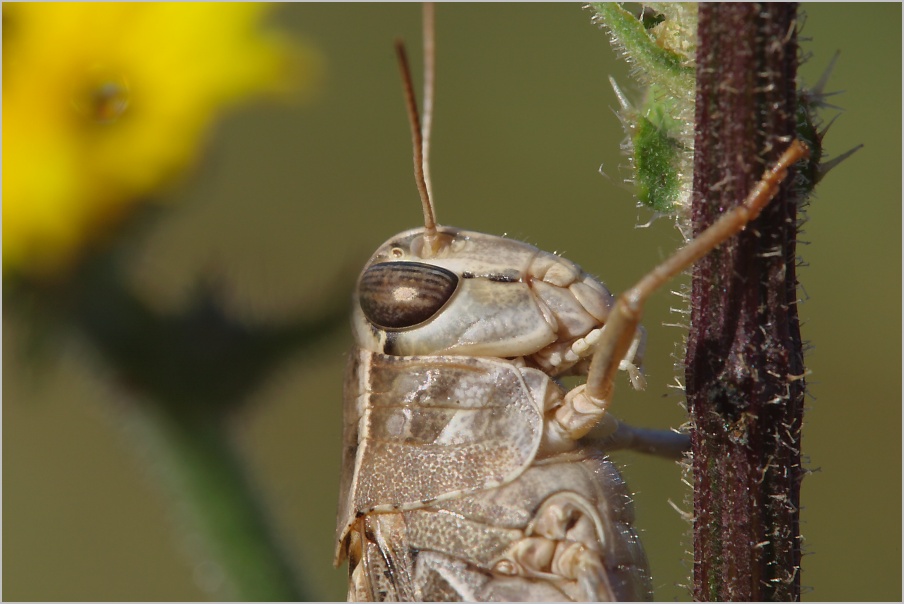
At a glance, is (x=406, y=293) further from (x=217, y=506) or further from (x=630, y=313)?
(x=217, y=506)

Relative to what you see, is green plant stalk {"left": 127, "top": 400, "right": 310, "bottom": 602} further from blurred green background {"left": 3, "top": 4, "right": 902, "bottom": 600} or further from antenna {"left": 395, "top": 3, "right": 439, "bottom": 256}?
blurred green background {"left": 3, "top": 4, "right": 902, "bottom": 600}

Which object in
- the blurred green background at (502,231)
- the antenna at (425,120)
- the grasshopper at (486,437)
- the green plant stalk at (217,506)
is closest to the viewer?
the antenna at (425,120)

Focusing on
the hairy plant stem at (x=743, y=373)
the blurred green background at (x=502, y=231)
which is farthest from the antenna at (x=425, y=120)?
the blurred green background at (x=502, y=231)

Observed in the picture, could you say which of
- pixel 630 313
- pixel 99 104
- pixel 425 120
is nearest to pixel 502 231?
pixel 99 104

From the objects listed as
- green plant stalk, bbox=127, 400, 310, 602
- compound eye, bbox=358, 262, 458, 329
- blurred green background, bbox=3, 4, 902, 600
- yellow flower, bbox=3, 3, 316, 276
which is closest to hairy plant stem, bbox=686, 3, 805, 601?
compound eye, bbox=358, 262, 458, 329

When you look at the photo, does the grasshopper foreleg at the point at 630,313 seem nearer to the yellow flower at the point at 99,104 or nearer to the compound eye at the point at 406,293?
the compound eye at the point at 406,293

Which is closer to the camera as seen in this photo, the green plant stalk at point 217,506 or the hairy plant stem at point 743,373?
the hairy plant stem at point 743,373
